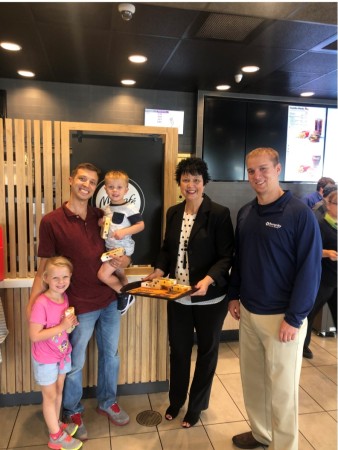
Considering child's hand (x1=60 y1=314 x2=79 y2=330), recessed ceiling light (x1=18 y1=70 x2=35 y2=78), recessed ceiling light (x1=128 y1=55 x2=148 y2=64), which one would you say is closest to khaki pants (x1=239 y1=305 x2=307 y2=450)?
child's hand (x1=60 y1=314 x2=79 y2=330)

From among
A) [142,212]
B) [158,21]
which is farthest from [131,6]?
[142,212]

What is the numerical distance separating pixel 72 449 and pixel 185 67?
3698 mm

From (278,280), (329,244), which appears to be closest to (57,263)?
A: (278,280)

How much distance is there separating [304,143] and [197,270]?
408 cm

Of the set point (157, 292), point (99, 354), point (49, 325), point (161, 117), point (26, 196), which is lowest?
point (99, 354)

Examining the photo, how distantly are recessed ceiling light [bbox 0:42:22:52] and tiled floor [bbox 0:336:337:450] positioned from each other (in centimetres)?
313

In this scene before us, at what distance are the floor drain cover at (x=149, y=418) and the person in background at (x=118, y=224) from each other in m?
0.85

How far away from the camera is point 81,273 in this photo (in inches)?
84.4

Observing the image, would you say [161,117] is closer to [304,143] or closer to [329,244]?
[304,143]

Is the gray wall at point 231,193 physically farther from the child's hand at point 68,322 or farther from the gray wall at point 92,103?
the child's hand at point 68,322

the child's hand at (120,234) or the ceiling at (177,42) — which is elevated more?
the ceiling at (177,42)

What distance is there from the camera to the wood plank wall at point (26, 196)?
2.43 m

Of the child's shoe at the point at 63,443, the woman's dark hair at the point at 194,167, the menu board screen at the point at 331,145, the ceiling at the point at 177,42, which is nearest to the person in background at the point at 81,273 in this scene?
the child's shoe at the point at 63,443

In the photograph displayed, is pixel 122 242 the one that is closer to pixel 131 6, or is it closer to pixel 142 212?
pixel 142 212
